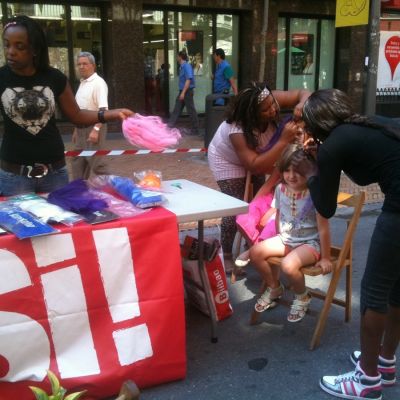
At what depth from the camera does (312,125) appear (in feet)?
7.64

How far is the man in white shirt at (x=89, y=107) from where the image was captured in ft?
18.9

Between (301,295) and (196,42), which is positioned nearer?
(301,295)

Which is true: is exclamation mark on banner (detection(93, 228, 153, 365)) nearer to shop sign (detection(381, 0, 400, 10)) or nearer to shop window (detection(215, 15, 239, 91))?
shop window (detection(215, 15, 239, 91))

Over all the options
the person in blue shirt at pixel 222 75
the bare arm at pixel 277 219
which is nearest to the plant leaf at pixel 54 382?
the bare arm at pixel 277 219

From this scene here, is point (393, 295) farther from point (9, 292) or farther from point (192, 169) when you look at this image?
point (192, 169)

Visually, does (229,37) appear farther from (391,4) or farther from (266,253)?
(266,253)

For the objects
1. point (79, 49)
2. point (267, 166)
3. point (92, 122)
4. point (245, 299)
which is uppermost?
point (79, 49)

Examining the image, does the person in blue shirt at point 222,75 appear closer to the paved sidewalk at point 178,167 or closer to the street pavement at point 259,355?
the paved sidewalk at point 178,167

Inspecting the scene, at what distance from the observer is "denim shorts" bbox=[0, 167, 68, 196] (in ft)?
9.45

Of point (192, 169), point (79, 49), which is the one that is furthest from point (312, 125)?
point (79, 49)

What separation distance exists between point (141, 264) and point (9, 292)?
2.02 ft

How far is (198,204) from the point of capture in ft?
9.29

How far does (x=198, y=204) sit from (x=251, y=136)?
916 mm

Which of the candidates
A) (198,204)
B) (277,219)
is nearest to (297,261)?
(277,219)
